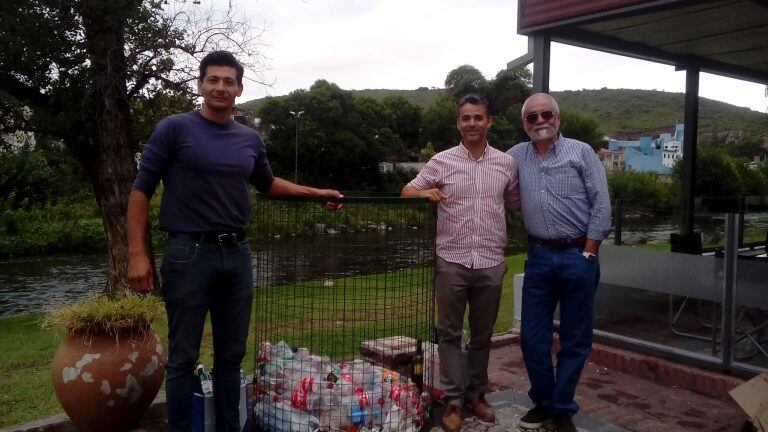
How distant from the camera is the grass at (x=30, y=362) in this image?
4.15 m

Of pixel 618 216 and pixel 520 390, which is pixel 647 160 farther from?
pixel 520 390

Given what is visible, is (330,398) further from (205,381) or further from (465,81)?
(465,81)

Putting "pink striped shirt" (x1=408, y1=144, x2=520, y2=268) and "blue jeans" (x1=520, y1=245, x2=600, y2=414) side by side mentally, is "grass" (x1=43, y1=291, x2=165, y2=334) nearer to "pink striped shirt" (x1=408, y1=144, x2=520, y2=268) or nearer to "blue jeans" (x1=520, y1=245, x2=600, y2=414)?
"pink striped shirt" (x1=408, y1=144, x2=520, y2=268)

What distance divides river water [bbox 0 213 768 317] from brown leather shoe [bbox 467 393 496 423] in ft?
2.82

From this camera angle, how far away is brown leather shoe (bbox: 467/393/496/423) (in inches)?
139

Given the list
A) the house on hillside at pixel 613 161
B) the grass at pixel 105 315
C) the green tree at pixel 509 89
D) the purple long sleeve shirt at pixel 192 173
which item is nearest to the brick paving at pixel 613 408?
the grass at pixel 105 315

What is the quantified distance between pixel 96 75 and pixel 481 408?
7.28 metres

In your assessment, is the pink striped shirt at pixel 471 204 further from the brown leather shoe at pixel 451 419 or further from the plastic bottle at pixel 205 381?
the plastic bottle at pixel 205 381

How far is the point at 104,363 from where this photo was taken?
3.26 m

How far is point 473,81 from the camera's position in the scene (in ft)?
188

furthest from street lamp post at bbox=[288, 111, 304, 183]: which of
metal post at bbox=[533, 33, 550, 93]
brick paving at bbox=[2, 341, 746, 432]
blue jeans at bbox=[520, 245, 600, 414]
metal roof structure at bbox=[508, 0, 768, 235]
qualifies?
blue jeans at bbox=[520, 245, 600, 414]

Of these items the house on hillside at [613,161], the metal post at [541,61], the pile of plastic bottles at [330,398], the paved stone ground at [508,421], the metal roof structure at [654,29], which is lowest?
the paved stone ground at [508,421]

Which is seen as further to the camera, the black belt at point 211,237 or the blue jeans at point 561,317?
the blue jeans at point 561,317

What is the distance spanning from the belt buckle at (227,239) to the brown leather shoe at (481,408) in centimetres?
170
